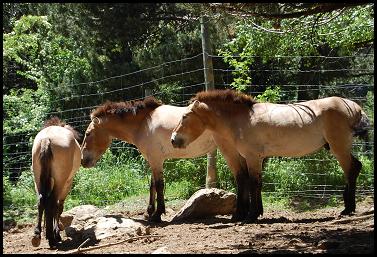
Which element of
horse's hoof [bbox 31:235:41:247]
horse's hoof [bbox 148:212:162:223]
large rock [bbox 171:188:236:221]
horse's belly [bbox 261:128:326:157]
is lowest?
horse's hoof [bbox 31:235:41:247]

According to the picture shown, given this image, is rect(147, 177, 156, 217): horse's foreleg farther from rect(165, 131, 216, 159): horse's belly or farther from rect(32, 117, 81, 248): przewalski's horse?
rect(32, 117, 81, 248): przewalski's horse

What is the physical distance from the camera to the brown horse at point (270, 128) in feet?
21.9

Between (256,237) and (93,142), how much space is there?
348 cm

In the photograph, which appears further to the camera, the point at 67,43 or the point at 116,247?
the point at 67,43

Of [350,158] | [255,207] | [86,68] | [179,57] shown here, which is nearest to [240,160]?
[255,207]

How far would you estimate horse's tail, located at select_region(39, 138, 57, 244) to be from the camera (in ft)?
19.4

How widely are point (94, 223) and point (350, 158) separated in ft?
11.4

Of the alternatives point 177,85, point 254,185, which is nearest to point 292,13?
point 254,185

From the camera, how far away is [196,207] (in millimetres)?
7184

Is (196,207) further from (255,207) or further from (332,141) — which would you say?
(332,141)

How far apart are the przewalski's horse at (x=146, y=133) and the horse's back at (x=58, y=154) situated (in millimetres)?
1347

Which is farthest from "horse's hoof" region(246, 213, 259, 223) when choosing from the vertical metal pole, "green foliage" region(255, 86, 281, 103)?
"green foliage" region(255, 86, 281, 103)

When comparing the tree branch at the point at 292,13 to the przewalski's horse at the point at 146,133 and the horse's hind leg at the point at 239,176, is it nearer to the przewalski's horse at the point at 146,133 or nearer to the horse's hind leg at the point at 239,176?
the horse's hind leg at the point at 239,176

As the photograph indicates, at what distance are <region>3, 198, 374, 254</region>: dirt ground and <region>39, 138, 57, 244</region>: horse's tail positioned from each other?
31 cm
